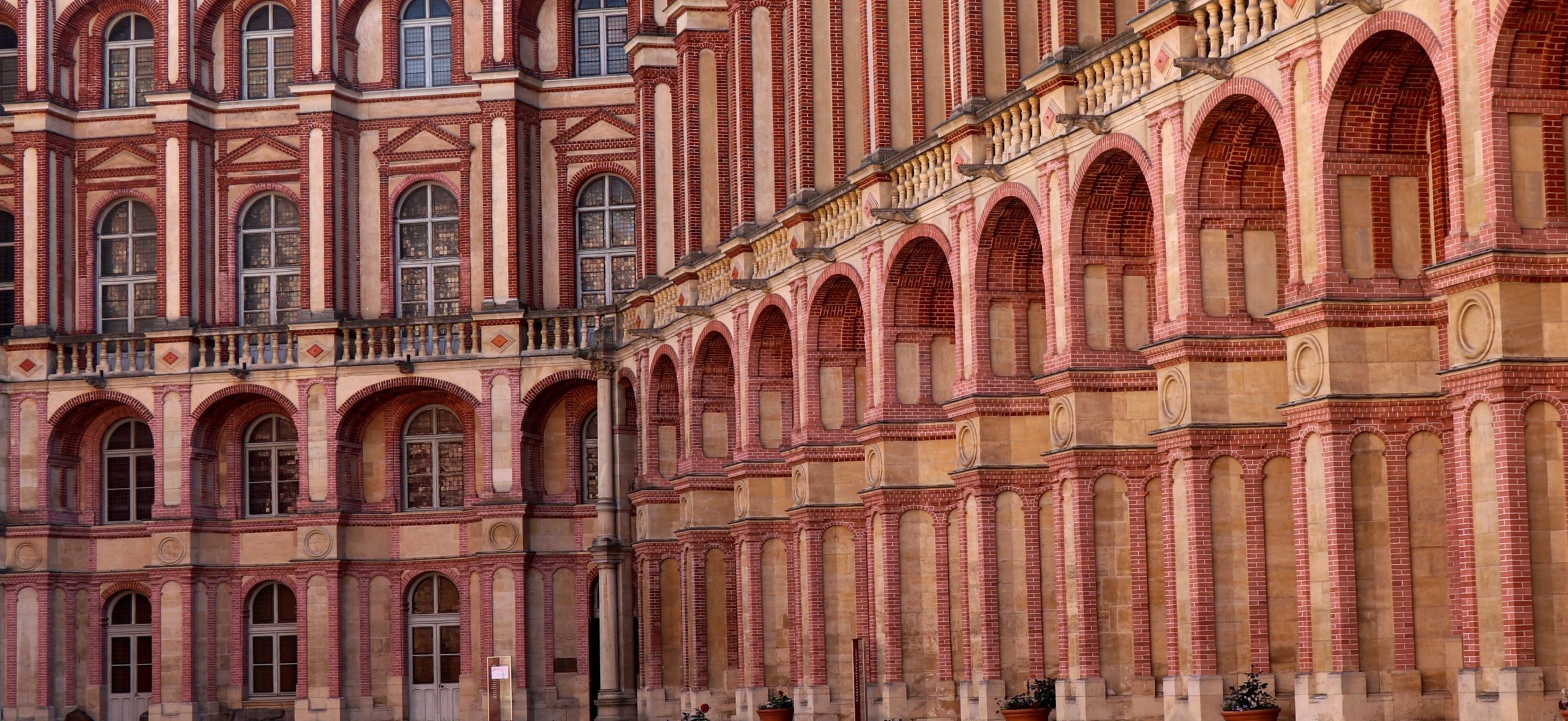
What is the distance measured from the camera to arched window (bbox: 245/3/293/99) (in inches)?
2048

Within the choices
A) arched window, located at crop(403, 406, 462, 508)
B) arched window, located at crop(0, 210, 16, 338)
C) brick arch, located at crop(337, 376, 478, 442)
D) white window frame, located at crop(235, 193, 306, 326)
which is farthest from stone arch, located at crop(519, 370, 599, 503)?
arched window, located at crop(0, 210, 16, 338)

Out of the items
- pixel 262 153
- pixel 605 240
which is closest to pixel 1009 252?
pixel 605 240

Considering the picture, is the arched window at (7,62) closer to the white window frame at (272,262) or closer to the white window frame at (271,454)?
the white window frame at (272,262)

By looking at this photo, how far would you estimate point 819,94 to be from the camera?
3734cm

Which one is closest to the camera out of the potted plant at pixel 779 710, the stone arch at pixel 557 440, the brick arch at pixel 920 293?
the brick arch at pixel 920 293

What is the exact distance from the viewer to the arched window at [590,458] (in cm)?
4987

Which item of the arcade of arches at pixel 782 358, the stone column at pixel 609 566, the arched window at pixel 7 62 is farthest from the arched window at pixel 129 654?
the arched window at pixel 7 62

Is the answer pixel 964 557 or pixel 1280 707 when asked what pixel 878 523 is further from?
pixel 1280 707

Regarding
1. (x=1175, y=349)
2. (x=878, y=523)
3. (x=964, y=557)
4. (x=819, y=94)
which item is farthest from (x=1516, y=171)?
(x=819, y=94)

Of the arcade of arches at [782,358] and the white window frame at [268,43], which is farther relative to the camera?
the white window frame at [268,43]

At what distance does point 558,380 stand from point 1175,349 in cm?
2522

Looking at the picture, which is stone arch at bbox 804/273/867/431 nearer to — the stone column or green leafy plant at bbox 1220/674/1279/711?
the stone column

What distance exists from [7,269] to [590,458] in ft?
44.4

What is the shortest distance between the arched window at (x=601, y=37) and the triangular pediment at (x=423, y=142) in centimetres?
299
